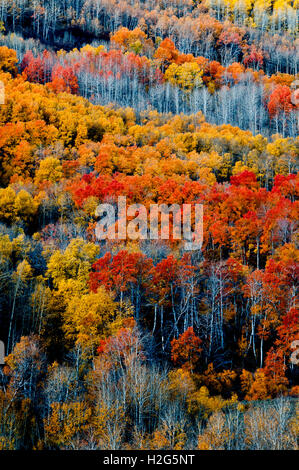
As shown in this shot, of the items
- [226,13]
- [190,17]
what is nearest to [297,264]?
[190,17]

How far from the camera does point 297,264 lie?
43156mm

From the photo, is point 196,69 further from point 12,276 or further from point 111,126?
point 12,276

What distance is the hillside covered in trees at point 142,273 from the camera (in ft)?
90.7

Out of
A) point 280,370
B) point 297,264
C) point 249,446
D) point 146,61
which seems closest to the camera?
point 249,446

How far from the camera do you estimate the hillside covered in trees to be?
27656 mm

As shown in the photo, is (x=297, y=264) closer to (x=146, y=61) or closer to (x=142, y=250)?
(x=142, y=250)

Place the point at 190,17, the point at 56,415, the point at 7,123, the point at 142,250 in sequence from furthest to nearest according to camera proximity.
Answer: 1. the point at 190,17
2. the point at 7,123
3. the point at 142,250
4. the point at 56,415

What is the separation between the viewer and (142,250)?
4622cm

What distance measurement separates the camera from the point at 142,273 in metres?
41.2

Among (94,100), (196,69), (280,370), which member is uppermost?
(196,69)

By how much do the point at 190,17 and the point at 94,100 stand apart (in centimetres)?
9263

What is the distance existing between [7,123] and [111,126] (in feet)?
63.9

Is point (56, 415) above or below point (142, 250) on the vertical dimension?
below

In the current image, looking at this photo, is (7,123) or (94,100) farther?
(94,100)
